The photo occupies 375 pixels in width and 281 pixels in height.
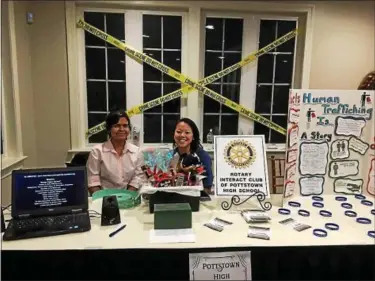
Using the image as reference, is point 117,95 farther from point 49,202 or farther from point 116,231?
point 116,231

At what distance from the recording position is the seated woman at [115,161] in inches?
88.3

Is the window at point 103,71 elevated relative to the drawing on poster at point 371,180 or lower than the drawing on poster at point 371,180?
elevated

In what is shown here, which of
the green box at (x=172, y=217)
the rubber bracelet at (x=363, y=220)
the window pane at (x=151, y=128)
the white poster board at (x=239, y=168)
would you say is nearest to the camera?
the green box at (x=172, y=217)

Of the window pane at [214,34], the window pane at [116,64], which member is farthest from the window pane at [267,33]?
the window pane at [116,64]

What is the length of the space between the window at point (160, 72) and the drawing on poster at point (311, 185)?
220cm

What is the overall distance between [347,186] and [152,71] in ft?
8.21

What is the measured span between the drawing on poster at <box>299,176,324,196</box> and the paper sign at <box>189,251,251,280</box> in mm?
655

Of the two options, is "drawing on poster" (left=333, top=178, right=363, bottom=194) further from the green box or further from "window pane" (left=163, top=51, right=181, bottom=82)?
"window pane" (left=163, top=51, right=181, bottom=82)

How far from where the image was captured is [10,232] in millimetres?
1310

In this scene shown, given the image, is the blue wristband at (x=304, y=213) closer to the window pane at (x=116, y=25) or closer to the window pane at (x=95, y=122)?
the window pane at (x=95, y=122)

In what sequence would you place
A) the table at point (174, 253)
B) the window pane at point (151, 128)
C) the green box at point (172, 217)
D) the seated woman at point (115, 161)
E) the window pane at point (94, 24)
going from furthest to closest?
the window pane at point (151, 128) < the window pane at point (94, 24) < the seated woman at point (115, 161) < the green box at point (172, 217) < the table at point (174, 253)

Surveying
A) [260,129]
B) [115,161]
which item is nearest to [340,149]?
[115,161]

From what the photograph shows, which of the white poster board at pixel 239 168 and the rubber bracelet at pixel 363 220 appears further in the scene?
the white poster board at pixel 239 168

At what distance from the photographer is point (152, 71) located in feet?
12.0
